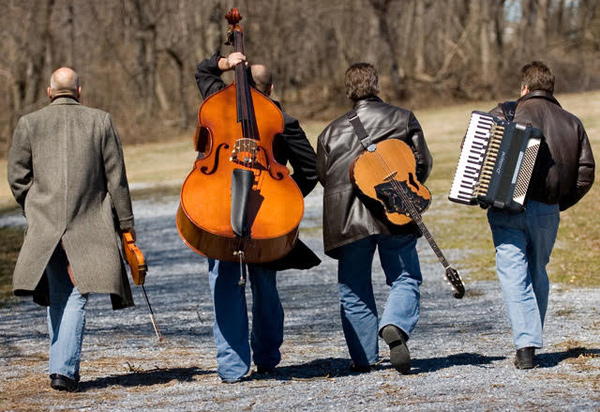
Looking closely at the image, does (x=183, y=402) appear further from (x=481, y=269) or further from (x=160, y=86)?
(x=160, y=86)

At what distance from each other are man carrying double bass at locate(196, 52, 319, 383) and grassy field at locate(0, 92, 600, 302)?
18.2ft

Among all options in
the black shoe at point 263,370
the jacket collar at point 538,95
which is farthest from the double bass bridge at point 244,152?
the jacket collar at point 538,95

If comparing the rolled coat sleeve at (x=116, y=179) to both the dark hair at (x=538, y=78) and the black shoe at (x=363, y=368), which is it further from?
the dark hair at (x=538, y=78)

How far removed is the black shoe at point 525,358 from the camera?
657cm

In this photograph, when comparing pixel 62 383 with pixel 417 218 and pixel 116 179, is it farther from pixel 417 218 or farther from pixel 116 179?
pixel 417 218

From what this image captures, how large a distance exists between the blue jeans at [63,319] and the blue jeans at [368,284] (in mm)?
1538

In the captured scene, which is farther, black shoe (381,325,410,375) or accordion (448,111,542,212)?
accordion (448,111,542,212)

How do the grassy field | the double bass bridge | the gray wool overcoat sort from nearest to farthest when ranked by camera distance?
the double bass bridge → the gray wool overcoat → the grassy field

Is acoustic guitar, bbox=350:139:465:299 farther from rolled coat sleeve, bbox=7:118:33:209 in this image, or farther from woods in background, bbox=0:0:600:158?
woods in background, bbox=0:0:600:158

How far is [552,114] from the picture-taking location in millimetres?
6785

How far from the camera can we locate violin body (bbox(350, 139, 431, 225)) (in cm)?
663

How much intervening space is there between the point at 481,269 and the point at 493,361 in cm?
646

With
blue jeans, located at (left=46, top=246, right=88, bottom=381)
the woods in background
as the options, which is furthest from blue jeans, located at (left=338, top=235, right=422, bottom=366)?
the woods in background

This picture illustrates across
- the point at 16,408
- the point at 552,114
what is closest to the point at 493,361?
the point at 552,114
